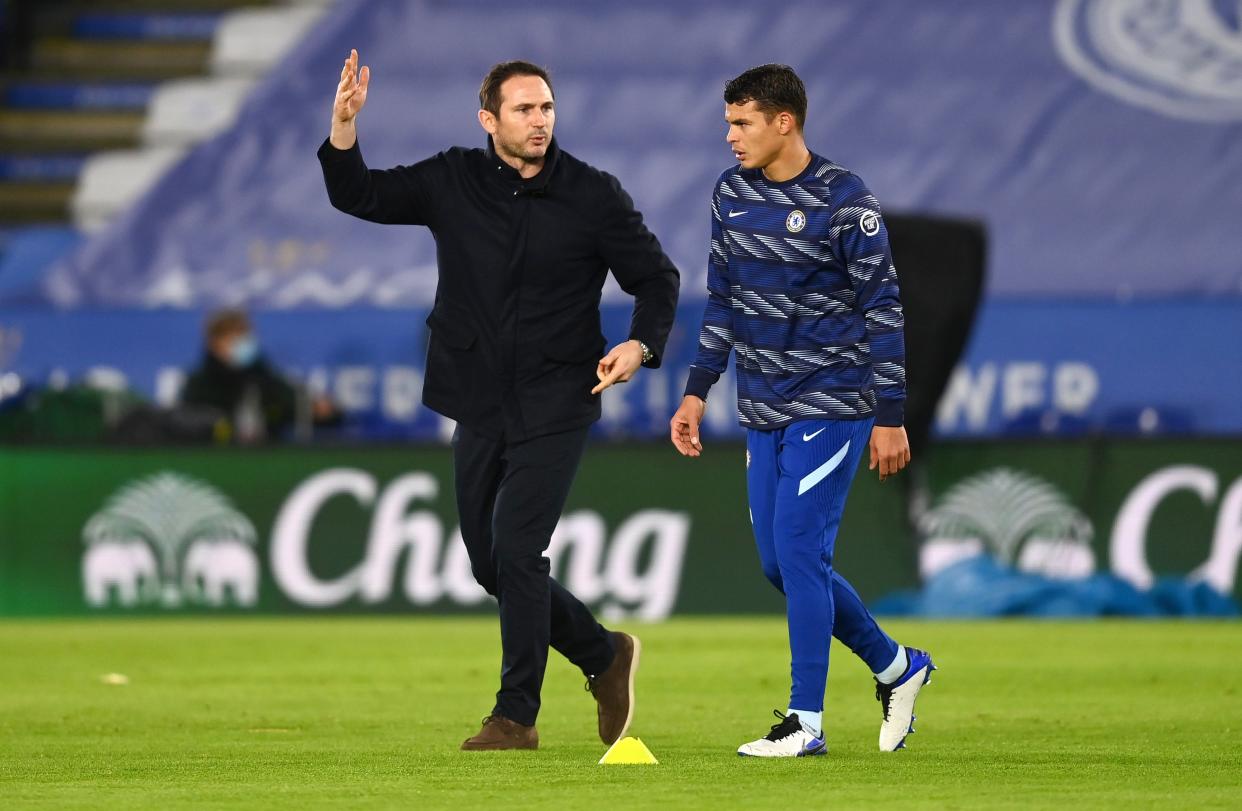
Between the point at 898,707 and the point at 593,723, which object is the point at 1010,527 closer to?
the point at 593,723

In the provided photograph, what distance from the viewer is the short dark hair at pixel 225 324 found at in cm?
1772

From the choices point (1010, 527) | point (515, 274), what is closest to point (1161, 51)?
point (1010, 527)

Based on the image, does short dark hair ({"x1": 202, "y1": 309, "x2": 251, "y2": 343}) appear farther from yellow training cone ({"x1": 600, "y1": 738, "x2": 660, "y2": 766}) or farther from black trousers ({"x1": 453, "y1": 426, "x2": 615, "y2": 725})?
yellow training cone ({"x1": 600, "y1": 738, "x2": 660, "y2": 766})

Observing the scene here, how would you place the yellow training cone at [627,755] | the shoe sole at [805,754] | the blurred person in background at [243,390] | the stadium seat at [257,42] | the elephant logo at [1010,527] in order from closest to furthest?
1. the yellow training cone at [627,755]
2. the shoe sole at [805,754]
3. the elephant logo at [1010,527]
4. the blurred person in background at [243,390]
5. the stadium seat at [257,42]

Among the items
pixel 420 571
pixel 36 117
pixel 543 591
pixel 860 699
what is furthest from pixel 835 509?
pixel 36 117

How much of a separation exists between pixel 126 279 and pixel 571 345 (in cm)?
1546

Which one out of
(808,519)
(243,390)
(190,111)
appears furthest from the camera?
(190,111)

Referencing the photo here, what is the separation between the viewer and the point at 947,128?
22.2 meters

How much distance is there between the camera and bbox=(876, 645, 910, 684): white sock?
6941 mm

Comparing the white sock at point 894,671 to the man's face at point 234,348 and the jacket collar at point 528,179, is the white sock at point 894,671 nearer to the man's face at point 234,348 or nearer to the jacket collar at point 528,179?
the jacket collar at point 528,179

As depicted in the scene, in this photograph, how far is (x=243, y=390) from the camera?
682 inches

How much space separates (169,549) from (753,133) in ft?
30.9

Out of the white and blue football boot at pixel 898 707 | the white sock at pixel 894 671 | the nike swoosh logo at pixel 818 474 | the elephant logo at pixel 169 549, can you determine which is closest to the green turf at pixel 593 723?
the white and blue football boot at pixel 898 707

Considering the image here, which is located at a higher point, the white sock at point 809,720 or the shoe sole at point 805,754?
the white sock at point 809,720
